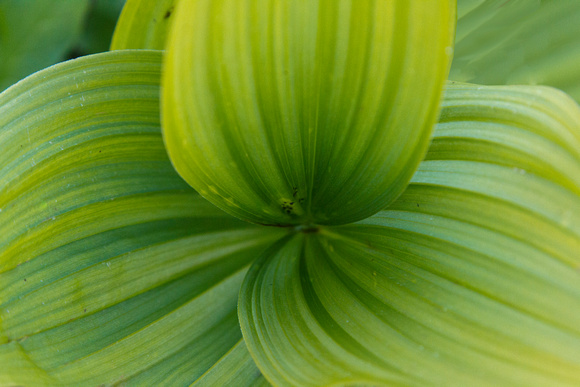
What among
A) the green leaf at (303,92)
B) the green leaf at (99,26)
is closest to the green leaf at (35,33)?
the green leaf at (99,26)

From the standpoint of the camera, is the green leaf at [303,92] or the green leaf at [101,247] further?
the green leaf at [101,247]

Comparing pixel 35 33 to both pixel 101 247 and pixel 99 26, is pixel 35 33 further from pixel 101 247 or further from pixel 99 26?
pixel 101 247

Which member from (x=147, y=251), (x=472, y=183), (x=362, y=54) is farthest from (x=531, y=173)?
(x=147, y=251)

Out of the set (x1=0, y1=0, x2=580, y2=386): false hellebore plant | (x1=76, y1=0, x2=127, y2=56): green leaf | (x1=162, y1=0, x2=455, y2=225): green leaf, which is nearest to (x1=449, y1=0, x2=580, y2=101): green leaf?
(x1=0, y1=0, x2=580, y2=386): false hellebore plant

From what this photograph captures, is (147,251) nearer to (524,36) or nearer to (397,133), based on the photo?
(397,133)

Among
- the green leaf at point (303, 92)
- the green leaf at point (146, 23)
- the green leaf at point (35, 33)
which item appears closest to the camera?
the green leaf at point (303, 92)

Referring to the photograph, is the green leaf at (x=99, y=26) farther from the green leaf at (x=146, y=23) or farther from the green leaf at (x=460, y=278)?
the green leaf at (x=460, y=278)
